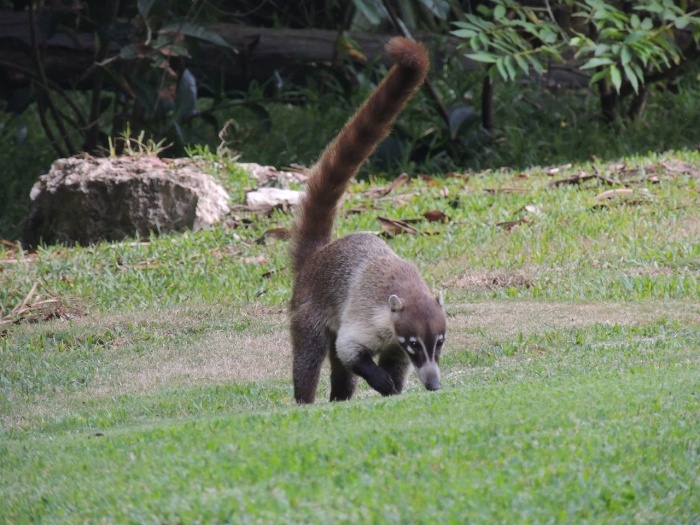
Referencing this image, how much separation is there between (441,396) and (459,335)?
214cm

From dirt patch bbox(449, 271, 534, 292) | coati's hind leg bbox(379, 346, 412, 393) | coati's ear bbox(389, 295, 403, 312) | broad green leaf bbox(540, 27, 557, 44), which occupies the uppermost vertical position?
coati's ear bbox(389, 295, 403, 312)

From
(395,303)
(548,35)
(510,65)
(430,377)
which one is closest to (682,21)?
(548,35)

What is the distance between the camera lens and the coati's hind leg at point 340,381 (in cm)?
575

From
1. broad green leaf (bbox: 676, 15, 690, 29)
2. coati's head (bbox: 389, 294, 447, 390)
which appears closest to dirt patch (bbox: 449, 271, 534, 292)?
coati's head (bbox: 389, 294, 447, 390)

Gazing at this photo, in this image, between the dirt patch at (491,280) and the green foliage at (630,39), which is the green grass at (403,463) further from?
the green foliage at (630,39)

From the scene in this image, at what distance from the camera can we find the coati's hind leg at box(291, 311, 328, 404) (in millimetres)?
5508

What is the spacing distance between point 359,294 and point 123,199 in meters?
5.11

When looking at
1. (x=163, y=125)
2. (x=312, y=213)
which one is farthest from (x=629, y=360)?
(x=163, y=125)

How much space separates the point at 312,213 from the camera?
6117 millimetres

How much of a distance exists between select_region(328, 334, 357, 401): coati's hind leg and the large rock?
4432 millimetres

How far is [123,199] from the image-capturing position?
1005 cm

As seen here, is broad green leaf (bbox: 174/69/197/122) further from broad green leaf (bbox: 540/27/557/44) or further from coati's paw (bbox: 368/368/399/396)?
coati's paw (bbox: 368/368/399/396)

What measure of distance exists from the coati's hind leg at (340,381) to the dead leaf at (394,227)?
3.57m

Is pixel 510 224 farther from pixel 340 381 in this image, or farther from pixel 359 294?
pixel 359 294
